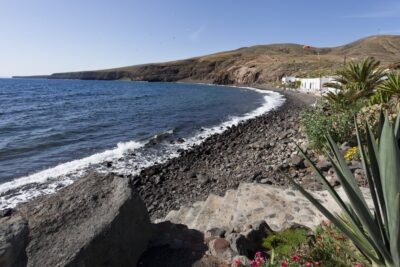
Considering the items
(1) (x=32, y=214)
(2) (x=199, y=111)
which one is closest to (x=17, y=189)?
(1) (x=32, y=214)

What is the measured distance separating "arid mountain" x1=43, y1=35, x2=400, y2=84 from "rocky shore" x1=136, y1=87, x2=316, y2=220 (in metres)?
71.9

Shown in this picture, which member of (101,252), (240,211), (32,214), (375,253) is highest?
(375,253)

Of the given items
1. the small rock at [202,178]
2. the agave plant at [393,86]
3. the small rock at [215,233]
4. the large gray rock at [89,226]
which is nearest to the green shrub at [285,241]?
the small rock at [215,233]

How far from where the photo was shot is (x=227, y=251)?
4473 mm

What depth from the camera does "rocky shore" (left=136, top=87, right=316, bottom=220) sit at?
974 cm

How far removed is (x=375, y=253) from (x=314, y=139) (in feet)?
26.3

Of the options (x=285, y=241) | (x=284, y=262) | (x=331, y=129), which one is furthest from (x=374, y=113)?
(x=284, y=262)

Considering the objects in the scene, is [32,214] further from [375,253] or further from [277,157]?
[277,157]

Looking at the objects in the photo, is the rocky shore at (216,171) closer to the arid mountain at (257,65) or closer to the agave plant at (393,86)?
the agave plant at (393,86)

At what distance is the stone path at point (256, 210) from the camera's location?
5844 millimetres

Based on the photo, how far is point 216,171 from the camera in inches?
484

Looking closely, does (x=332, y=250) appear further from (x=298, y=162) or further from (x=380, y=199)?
(x=298, y=162)

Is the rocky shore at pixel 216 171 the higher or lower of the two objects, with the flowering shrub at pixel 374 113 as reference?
lower

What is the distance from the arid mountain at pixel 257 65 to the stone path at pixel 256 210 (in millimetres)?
79642
